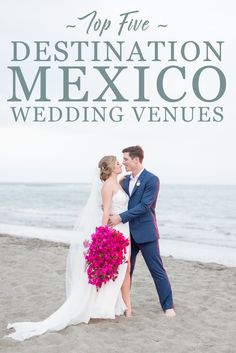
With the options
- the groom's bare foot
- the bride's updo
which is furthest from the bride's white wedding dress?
the groom's bare foot

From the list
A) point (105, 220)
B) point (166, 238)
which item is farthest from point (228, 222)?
point (105, 220)

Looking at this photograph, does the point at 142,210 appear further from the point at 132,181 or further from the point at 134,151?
the point at 134,151

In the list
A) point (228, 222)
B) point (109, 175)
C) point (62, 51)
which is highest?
point (62, 51)

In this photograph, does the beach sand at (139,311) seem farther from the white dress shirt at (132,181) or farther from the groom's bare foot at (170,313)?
the white dress shirt at (132,181)

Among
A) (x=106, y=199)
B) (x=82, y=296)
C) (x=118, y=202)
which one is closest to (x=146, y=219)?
(x=118, y=202)

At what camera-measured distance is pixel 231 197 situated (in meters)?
37.2

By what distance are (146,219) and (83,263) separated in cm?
75

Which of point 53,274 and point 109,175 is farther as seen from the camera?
point 53,274

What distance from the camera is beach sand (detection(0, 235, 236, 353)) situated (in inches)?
166

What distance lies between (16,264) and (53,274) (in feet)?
3.26

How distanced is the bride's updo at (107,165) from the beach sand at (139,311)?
4.61 ft

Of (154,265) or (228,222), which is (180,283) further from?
(228,222)

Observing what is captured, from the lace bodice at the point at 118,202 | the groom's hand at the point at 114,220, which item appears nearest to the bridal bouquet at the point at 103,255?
the groom's hand at the point at 114,220

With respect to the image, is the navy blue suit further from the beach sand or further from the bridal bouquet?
the beach sand
